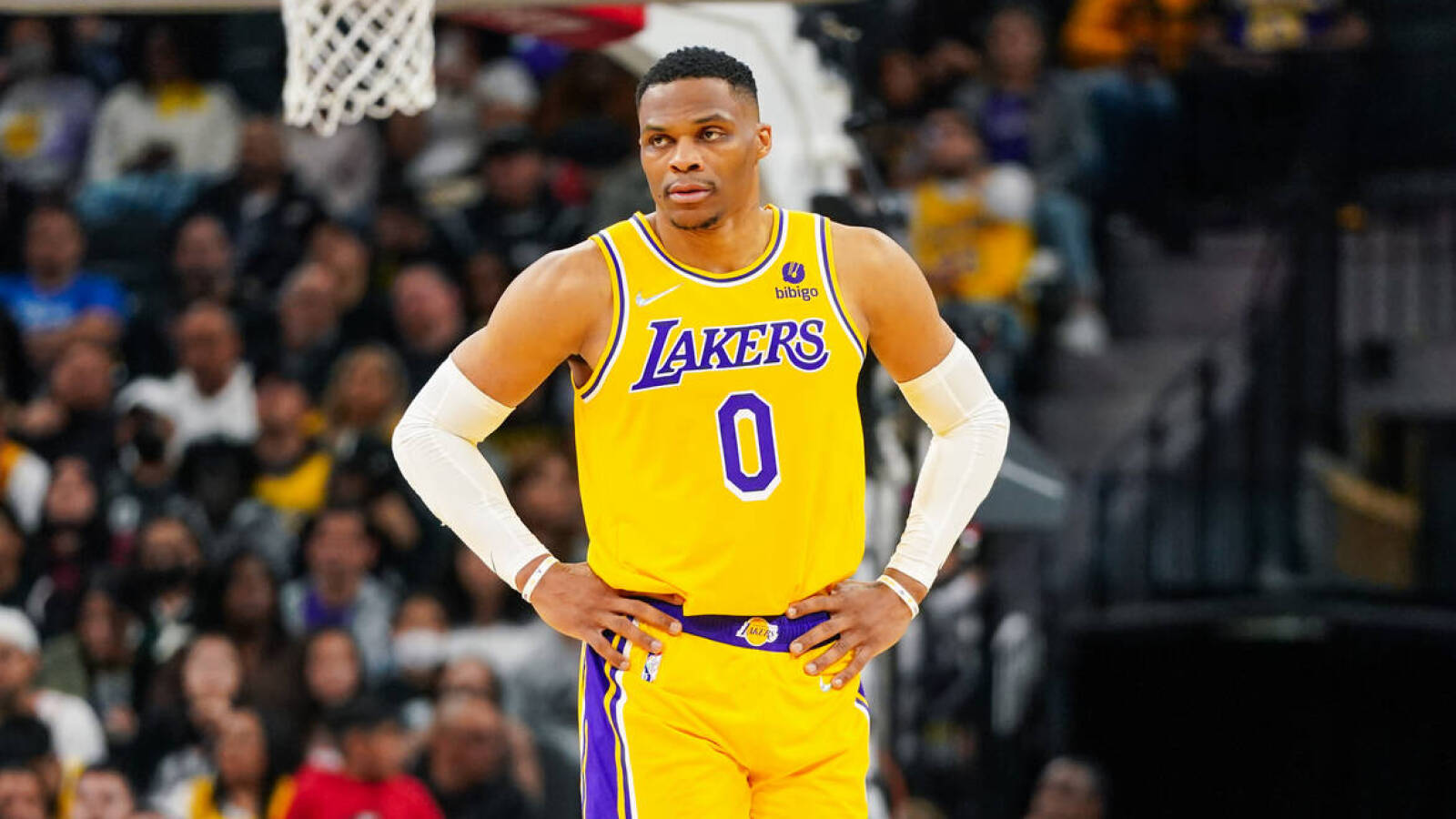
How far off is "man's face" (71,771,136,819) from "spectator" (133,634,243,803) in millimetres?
283

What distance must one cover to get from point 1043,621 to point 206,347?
158 inches

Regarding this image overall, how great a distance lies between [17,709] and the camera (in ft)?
28.2

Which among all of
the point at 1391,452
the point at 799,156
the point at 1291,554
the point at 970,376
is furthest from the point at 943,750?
the point at 970,376

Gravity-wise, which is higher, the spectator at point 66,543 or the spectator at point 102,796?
the spectator at point 66,543

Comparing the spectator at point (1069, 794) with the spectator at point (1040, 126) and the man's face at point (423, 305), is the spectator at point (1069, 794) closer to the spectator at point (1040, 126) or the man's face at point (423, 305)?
the spectator at point (1040, 126)

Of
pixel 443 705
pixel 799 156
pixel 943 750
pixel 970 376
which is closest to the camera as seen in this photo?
pixel 970 376

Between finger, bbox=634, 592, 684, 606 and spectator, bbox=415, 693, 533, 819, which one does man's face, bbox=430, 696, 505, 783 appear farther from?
finger, bbox=634, 592, 684, 606

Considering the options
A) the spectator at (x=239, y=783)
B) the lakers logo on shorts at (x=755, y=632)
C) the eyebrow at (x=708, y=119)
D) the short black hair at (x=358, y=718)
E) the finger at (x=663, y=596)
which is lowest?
the spectator at (x=239, y=783)

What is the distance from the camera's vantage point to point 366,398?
979cm

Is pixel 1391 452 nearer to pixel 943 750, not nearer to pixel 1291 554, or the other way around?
pixel 1291 554

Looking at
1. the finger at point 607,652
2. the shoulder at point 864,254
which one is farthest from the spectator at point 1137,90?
the finger at point 607,652

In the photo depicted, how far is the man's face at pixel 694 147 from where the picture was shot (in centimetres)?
432

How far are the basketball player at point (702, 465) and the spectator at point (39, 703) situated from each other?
15.5ft

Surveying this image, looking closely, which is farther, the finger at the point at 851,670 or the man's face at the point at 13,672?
the man's face at the point at 13,672
